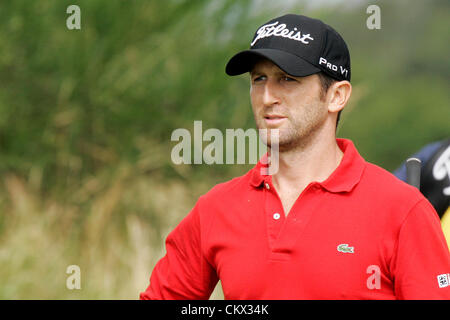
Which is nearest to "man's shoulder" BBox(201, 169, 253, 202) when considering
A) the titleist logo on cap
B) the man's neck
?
the man's neck

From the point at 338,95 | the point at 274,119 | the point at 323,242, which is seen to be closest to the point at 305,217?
the point at 323,242

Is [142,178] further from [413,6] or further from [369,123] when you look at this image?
[413,6]

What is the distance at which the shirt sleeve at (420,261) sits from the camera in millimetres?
2162

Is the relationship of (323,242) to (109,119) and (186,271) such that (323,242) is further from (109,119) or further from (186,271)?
(109,119)

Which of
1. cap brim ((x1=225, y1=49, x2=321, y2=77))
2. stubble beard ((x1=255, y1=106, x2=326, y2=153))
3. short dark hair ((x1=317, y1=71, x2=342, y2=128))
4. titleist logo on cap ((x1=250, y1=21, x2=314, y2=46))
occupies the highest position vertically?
titleist logo on cap ((x1=250, y1=21, x2=314, y2=46))

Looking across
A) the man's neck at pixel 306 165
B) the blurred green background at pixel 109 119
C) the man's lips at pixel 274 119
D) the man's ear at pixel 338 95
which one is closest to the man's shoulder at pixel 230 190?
the man's neck at pixel 306 165

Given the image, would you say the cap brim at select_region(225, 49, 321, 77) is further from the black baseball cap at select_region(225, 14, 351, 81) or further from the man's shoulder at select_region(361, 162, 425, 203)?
the man's shoulder at select_region(361, 162, 425, 203)

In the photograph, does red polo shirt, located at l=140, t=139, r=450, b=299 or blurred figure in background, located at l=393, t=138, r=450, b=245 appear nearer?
red polo shirt, located at l=140, t=139, r=450, b=299

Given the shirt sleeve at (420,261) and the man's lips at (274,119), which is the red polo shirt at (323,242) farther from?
the man's lips at (274,119)

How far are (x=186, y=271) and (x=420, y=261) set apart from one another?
84 cm

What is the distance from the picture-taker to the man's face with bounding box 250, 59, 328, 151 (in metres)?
2.46

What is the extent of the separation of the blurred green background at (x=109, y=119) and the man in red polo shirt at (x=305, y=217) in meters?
3.32
